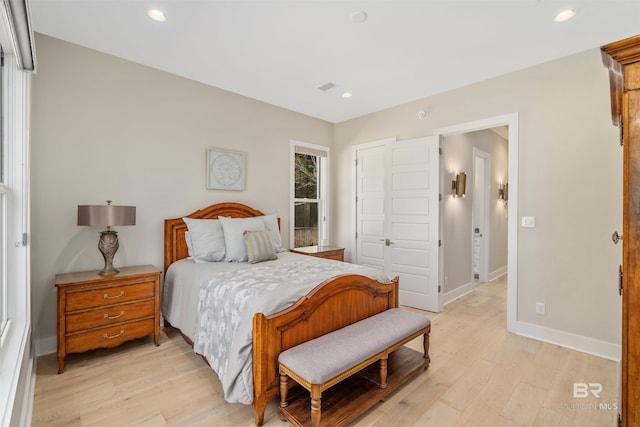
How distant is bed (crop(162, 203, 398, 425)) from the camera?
172cm

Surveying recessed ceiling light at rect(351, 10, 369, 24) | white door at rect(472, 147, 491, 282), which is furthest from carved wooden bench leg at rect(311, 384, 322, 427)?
white door at rect(472, 147, 491, 282)

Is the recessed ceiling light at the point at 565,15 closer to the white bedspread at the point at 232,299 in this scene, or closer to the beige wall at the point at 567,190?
the beige wall at the point at 567,190

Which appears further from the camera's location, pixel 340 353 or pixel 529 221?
pixel 529 221

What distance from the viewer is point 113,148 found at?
287 centimetres

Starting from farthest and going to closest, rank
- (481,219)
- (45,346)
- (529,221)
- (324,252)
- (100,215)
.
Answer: (481,219) < (324,252) < (529,221) < (45,346) < (100,215)

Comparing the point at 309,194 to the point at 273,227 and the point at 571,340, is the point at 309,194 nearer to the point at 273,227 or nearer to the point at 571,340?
the point at 273,227

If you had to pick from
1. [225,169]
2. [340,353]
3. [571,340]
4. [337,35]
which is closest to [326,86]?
[337,35]

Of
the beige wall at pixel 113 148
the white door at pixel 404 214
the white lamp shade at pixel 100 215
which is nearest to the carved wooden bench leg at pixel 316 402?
the white lamp shade at pixel 100 215

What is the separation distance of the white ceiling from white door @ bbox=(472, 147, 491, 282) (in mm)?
2424

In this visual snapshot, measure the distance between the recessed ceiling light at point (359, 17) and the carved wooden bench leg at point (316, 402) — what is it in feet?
8.16

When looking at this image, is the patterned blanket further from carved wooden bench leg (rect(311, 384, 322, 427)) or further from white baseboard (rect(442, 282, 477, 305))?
white baseboard (rect(442, 282, 477, 305))

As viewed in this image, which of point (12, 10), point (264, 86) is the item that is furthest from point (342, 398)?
point (264, 86)

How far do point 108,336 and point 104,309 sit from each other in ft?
0.76

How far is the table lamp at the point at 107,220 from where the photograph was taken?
240 centimetres
